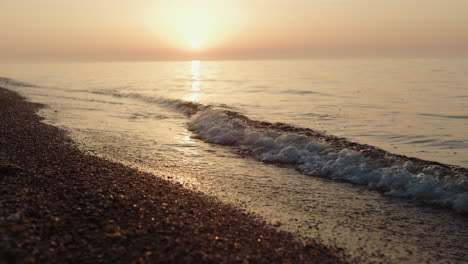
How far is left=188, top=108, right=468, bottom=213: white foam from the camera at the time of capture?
9.54 m

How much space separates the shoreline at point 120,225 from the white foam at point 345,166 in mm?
4854

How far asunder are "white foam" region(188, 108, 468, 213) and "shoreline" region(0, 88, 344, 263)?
15.9 feet

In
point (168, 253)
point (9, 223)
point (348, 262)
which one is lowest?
point (348, 262)

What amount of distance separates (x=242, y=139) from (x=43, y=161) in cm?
923

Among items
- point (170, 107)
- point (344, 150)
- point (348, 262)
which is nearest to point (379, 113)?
point (344, 150)

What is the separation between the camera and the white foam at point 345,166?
31.3 ft

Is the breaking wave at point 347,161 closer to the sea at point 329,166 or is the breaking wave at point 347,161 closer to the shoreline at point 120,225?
the sea at point 329,166

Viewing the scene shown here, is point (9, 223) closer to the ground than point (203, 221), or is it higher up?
higher up

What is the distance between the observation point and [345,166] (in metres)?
11.8

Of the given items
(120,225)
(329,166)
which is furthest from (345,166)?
(120,225)

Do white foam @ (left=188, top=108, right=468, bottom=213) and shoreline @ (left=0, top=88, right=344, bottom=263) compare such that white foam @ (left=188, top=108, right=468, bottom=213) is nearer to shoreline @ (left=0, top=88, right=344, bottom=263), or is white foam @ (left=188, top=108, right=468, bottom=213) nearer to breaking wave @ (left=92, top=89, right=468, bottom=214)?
breaking wave @ (left=92, top=89, right=468, bottom=214)

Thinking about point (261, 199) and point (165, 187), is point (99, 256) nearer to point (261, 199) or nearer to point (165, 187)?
point (165, 187)

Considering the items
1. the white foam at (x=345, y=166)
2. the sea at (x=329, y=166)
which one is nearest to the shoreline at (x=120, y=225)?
the sea at (x=329, y=166)

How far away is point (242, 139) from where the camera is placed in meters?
16.5
